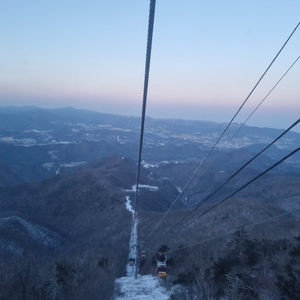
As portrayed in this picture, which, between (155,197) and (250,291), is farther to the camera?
(155,197)

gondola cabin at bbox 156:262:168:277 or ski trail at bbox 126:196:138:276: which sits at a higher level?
gondola cabin at bbox 156:262:168:277

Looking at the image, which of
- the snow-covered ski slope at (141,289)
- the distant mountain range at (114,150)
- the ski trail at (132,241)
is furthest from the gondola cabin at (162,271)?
the distant mountain range at (114,150)

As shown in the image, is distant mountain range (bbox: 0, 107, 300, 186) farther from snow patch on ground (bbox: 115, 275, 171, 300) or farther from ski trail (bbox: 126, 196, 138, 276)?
snow patch on ground (bbox: 115, 275, 171, 300)

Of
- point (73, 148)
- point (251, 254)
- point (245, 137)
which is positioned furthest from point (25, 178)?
point (245, 137)

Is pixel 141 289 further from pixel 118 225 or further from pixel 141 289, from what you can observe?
pixel 118 225

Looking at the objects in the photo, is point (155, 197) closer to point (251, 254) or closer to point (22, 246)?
point (22, 246)

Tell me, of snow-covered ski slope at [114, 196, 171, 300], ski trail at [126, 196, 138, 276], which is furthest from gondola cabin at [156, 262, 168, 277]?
ski trail at [126, 196, 138, 276]

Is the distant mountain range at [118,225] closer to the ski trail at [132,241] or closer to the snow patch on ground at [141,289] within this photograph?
the ski trail at [132,241]

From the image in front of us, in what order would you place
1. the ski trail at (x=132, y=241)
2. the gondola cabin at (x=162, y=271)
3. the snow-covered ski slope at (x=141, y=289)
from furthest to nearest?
the ski trail at (x=132, y=241), the gondola cabin at (x=162, y=271), the snow-covered ski slope at (x=141, y=289)

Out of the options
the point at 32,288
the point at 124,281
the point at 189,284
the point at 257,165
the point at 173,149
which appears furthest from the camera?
the point at 173,149

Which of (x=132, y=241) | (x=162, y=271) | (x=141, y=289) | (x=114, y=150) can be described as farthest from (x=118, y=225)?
(x=114, y=150)

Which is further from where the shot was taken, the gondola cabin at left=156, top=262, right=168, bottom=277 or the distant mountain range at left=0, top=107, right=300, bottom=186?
the distant mountain range at left=0, top=107, right=300, bottom=186
